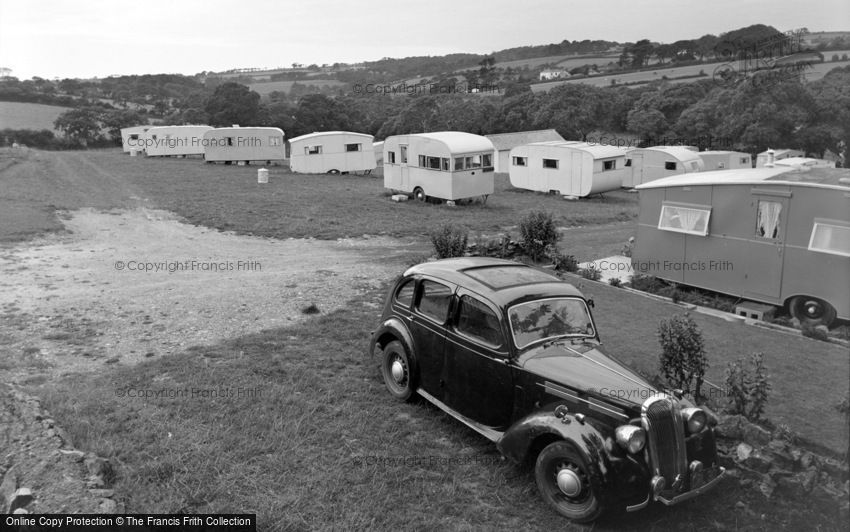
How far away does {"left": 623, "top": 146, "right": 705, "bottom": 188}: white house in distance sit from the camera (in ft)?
93.9

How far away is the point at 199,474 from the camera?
5602 mm

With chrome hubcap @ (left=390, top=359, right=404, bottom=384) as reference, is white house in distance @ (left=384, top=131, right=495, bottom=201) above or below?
above

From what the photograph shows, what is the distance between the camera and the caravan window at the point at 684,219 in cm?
1271

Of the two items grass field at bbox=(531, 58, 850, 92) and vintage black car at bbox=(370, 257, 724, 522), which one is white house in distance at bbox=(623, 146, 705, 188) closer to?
grass field at bbox=(531, 58, 850, 92)

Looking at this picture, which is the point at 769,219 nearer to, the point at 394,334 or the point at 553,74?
the point at 394,334

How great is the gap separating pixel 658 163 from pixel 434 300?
2570cm

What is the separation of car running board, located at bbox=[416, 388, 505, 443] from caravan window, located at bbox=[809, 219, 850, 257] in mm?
7715

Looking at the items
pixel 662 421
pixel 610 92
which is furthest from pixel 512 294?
pixel 610 92

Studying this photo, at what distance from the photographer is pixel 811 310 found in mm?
11125

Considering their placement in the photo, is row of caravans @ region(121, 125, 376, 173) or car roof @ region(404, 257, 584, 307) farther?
row of caravans @ region(121, 125, 376, 173)

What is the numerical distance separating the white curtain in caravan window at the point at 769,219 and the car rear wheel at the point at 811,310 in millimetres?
1238

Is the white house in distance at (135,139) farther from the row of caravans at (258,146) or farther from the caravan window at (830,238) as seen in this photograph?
the caravan window at (830,238)

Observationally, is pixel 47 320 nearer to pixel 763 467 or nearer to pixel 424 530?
pixel 424 530

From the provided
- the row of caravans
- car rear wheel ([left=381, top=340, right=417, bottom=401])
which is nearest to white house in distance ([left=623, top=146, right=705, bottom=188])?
the row of caravans
